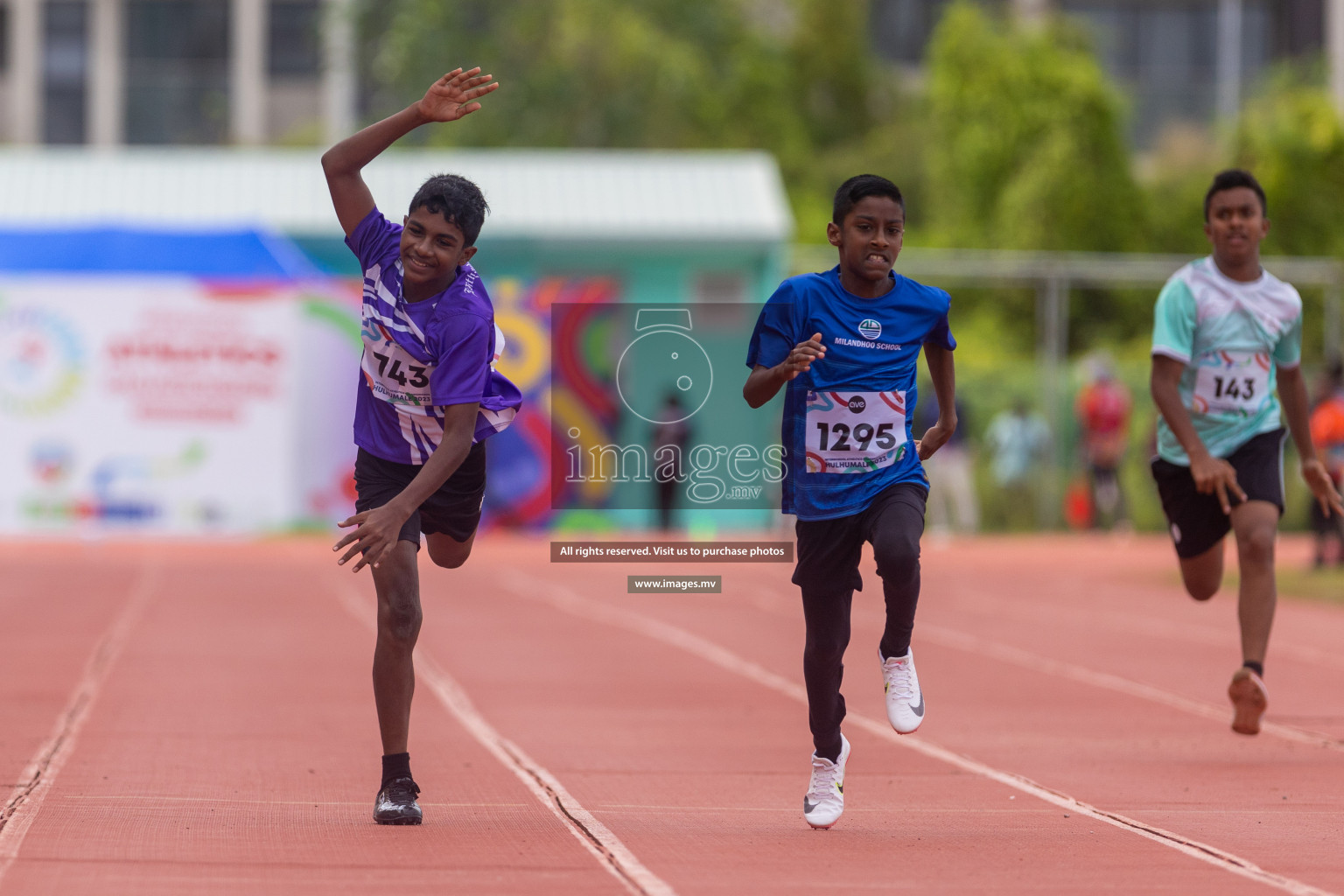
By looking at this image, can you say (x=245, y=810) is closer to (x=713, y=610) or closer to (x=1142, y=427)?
(x=713, y=610)

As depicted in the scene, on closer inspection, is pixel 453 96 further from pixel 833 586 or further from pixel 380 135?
pixel 833 586

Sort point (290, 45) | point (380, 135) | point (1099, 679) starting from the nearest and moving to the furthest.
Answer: point (380, 135), point (1099, 679), point (290, 45)

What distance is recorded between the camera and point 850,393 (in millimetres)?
6211

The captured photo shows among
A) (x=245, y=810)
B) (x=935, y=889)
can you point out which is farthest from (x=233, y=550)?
(x=935, y=889)

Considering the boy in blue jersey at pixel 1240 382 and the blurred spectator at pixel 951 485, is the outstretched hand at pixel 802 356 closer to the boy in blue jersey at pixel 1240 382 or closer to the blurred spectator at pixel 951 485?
the boy in blue jersey at pixel 1240 382

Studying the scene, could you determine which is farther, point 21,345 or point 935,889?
point 21,345

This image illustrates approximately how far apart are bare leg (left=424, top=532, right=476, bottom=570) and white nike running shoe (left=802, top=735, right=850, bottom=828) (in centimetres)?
131

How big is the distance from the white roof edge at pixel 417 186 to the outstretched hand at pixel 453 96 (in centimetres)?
1903

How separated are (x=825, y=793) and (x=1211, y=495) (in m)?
2.84

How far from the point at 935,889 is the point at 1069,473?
2162cm

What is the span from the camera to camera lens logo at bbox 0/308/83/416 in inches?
968

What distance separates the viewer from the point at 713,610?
15484 mm

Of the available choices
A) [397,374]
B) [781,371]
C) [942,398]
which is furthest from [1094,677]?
[397,374]

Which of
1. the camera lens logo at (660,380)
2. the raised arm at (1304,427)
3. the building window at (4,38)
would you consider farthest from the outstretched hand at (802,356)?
the building window at (4,38)
